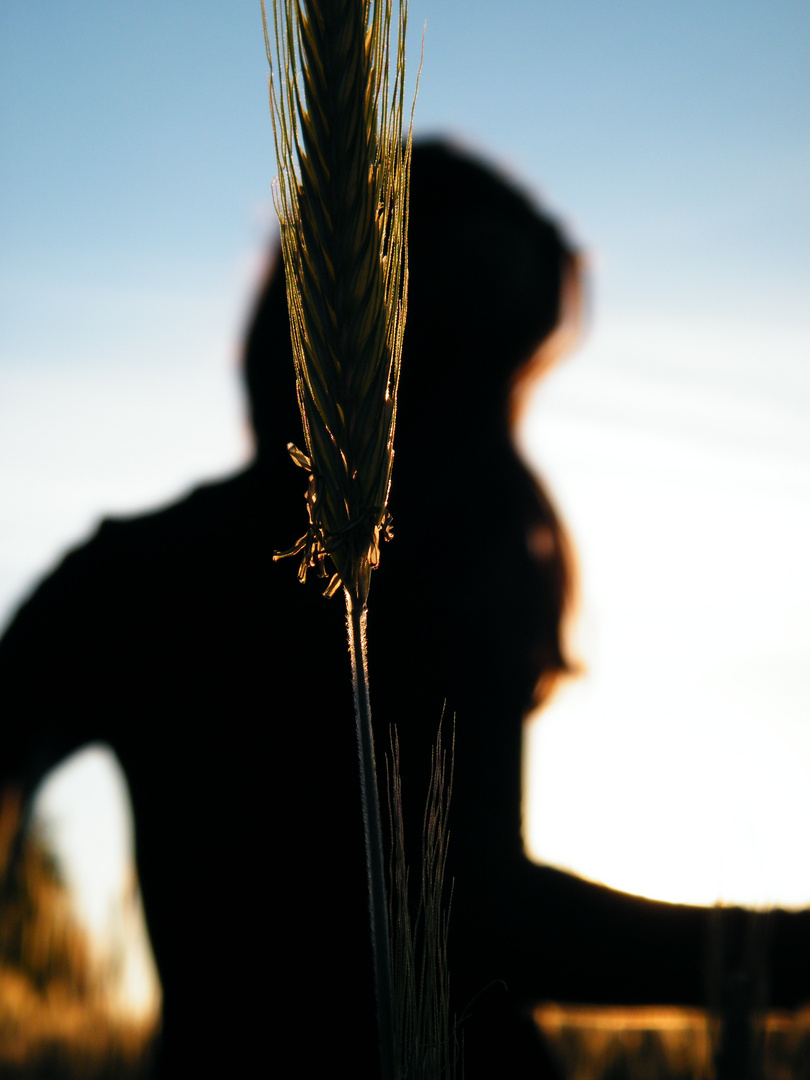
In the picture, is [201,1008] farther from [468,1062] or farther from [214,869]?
[468,1062]

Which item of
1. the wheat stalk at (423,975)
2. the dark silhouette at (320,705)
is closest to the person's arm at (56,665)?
the dark silhouette at (320,705)

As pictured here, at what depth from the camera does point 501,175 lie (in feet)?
4.89

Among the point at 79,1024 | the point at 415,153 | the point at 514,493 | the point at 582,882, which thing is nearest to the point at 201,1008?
the point at 79,1024

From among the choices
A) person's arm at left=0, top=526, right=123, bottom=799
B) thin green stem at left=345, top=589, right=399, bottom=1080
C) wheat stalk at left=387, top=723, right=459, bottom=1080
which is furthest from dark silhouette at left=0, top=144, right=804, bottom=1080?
thin green stem at left=345, top=589, right=399, bottom=1080

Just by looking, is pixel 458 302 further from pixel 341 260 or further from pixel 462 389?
pixel 341 260

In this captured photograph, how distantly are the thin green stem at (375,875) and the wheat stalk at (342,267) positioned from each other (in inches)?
1.9

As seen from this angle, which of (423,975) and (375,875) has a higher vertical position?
(375,875)

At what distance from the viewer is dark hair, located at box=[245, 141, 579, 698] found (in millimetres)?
1343

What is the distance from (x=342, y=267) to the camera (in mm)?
412

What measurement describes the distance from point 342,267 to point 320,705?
958 millimetres

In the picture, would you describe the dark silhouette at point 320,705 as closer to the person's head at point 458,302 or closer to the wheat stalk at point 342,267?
the person's head at point 458,302

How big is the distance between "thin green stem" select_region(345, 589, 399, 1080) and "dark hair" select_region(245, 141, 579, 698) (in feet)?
3.16

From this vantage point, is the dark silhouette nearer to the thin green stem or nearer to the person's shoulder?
the person's shoulder

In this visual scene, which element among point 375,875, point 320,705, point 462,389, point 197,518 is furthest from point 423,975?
point 462,389
